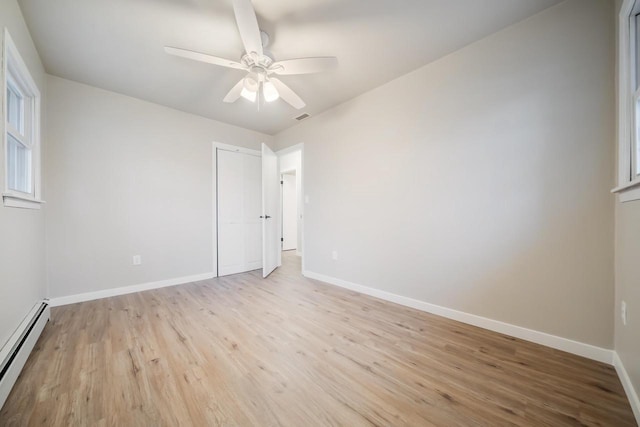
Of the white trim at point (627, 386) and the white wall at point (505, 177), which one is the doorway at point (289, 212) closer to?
the white wall at point (505, 177)

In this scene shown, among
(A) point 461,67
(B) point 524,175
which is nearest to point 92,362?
(B) point 524,175

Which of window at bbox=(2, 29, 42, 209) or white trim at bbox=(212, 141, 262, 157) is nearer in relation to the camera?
window at bbox=(2, 29, 42, 209)

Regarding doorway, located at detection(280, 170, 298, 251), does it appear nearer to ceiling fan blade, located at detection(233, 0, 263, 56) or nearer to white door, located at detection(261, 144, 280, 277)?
white door, located at detection(261, 144, 280, 277)

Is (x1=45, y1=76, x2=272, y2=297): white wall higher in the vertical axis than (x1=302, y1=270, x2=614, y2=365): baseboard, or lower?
higher

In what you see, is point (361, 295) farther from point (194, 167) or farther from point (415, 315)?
point (194, 167)

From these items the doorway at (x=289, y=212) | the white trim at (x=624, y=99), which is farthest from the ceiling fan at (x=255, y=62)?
the doorway at (x=289, y=212)

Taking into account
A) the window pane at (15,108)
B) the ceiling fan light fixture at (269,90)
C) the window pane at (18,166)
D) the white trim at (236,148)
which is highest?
the ceiling fan light fixture at (269,90)

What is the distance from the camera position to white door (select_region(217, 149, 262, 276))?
375cm

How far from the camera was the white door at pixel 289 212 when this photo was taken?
6.10 metres

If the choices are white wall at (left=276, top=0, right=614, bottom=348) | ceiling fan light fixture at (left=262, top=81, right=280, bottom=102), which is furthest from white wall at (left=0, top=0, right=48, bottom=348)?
white wall at (left=276, top=0, right=614, bottom=348)

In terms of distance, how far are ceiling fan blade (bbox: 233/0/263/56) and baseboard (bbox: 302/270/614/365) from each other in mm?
2664

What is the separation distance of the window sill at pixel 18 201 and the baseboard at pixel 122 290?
1.13 metres

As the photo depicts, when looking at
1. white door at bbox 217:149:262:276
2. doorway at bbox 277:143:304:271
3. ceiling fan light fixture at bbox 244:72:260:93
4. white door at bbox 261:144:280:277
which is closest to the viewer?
ceiling fan light fixture at bbox 244:72:260:93

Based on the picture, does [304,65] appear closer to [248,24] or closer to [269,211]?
[248,24]
